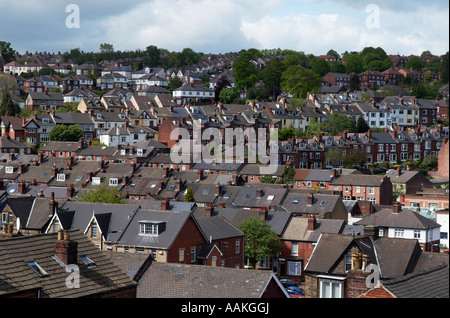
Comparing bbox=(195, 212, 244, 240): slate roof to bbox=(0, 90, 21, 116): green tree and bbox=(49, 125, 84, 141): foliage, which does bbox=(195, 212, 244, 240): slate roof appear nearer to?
bbox=(49, 125, 84, 141): foliage

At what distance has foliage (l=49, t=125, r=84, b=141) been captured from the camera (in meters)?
72.2

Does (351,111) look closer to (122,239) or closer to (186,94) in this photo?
(186,94)

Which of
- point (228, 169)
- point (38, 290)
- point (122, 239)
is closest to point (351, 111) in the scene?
point (228, 169)

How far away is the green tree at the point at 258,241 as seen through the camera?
32.1 meters

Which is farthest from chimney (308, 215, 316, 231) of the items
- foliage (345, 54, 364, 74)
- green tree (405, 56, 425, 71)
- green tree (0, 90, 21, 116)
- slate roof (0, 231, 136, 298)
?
green tree (405, 56, 425, 71)

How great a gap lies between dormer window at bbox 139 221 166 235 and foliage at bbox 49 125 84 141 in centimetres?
4573

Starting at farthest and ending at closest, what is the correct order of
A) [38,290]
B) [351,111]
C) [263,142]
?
[351,111], [263,142], [38,290]

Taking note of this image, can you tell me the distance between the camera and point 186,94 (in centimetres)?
9575

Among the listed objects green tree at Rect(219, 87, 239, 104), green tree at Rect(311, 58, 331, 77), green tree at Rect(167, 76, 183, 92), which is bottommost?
green tree at Rect(219, 87, 239, 104)

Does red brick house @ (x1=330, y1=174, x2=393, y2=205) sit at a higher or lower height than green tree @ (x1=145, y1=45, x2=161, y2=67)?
lower

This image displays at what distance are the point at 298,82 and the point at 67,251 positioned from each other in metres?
83.4

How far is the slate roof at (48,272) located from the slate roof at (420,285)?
7411mm

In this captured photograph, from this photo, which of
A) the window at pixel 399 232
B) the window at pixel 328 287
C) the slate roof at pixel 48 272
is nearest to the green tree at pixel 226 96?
the window at pixel 399 232
